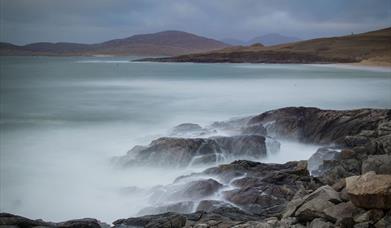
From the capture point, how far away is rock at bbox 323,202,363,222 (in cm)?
488

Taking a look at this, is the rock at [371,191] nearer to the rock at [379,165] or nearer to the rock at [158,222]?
the rock at [379,165]

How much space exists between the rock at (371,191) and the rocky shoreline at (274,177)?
1cm

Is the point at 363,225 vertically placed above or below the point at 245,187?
above

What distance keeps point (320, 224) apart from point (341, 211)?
1.07ft

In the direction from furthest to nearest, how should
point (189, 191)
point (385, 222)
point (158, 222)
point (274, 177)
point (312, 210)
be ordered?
point (189, 191) → point (274, 177) → point (158, 222) → point (312, 210) → point (385, 222)

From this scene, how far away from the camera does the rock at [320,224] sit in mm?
4805

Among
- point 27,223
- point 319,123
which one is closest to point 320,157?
point 319,123

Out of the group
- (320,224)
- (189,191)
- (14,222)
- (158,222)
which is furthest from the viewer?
(189,191)

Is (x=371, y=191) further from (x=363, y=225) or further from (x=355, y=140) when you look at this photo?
(x=355, y=140)

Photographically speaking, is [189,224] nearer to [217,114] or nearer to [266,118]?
[266,118]

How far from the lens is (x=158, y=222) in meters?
6.16

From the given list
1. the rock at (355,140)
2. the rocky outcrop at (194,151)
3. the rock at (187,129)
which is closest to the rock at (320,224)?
the rock at (355,140)

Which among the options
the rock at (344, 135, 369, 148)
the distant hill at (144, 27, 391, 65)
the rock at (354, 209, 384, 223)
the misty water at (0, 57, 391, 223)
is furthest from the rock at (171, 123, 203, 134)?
the distant hill at (144, 27, 391, 65)

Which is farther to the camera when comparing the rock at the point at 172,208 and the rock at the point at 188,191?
the rock at the point at 188,191
